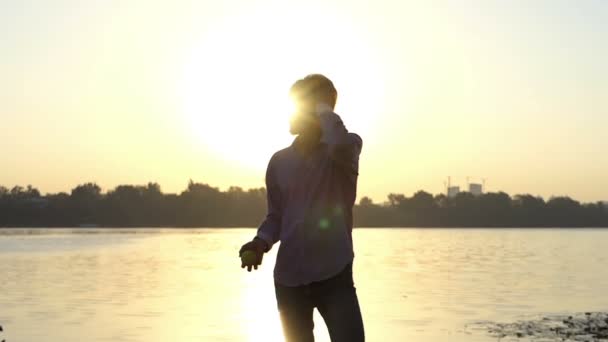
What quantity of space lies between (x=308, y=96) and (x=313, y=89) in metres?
0.05

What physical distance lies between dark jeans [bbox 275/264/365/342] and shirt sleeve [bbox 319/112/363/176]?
22.2 inches

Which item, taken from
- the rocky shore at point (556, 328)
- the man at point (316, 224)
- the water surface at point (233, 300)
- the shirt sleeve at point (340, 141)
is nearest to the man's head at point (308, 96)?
the man at point (316, 224)

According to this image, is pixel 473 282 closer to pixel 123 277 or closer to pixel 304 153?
pixel 123 277

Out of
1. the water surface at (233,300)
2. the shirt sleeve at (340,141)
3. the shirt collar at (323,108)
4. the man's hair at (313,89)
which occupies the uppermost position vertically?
the man's hair at (313,89)

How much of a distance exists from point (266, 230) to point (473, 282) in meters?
43.8

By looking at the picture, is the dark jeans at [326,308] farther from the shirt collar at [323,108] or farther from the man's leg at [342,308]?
the shirt collar at [323,108]

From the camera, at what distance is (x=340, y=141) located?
5.16 m

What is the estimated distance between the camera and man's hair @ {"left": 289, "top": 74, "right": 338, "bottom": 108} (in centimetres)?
538

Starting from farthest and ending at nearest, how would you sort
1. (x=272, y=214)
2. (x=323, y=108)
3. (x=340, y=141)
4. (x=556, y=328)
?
(x=556, y=328), (x=272, y=214), (x=323, y=108), (x=340, y=141)

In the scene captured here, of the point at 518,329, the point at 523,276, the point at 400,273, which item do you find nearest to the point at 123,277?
the point at 400,273

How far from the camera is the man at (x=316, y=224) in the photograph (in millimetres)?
5262

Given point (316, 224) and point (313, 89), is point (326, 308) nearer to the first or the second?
point (316, 224)

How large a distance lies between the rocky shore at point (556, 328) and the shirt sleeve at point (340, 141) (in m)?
17.0

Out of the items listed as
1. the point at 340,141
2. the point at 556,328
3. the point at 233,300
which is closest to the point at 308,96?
the point at 340,141
